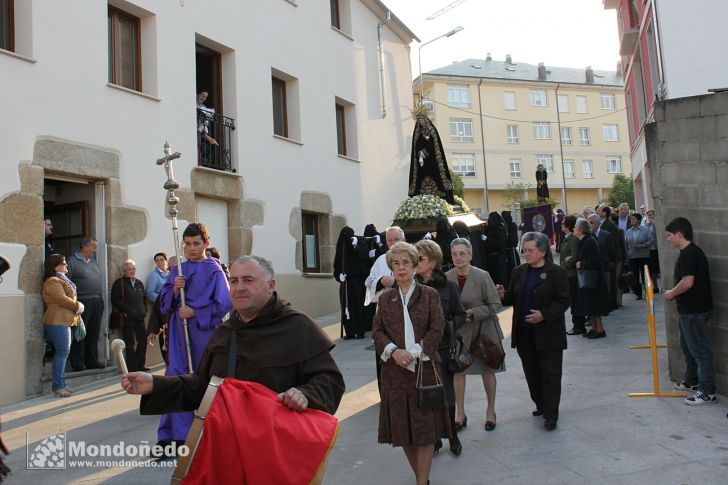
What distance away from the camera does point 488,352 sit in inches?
242

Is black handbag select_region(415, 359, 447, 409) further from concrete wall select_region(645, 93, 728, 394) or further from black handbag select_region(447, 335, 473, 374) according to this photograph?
concrete wall select_region(645, 93, 728, 394)

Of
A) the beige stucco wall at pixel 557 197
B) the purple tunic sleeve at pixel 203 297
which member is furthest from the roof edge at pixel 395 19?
the beige stucco wall at pixel 557 197

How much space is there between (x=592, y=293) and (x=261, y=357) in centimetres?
828

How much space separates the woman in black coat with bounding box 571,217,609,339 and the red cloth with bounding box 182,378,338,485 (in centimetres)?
830

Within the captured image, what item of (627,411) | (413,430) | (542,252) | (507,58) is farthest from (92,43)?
(507,58)

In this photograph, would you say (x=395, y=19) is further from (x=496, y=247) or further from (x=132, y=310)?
(x=132, y=310)

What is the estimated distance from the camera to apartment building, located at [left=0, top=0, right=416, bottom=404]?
349 inches

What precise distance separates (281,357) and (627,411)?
180 inches

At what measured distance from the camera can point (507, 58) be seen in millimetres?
61625

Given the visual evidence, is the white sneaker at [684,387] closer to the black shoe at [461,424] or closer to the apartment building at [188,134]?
the black shoe at [461,424]

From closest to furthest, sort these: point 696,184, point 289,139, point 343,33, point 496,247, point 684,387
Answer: point 684,387 → point 696,184 → point 496,247 → point 289,139 → point 343,33

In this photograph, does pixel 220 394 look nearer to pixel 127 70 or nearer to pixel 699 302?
pixel 699 302

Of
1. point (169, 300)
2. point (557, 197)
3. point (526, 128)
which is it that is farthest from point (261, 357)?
point (557, 197)

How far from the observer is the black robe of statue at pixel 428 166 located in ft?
54.4
